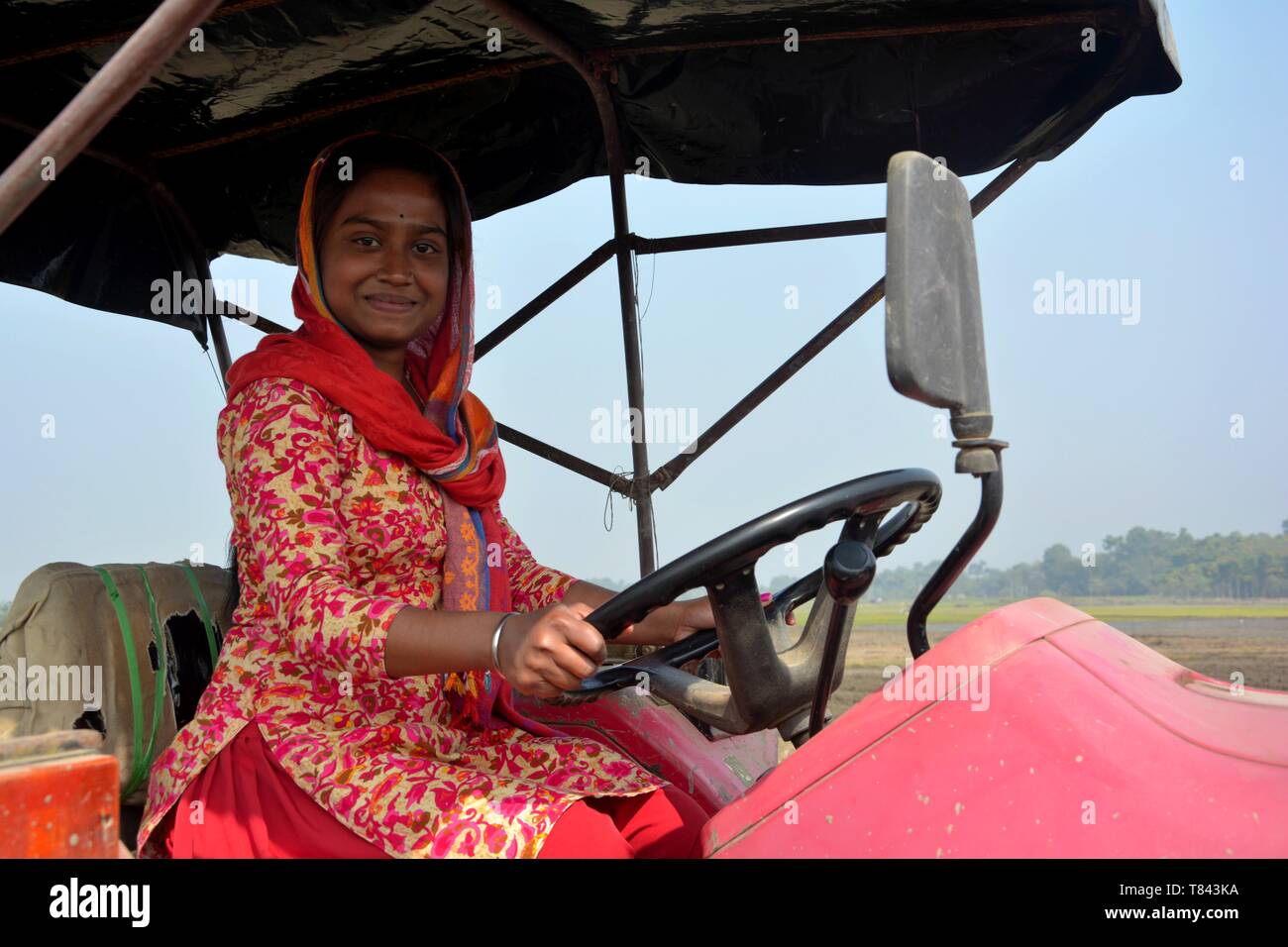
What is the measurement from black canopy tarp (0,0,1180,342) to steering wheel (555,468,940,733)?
114cm

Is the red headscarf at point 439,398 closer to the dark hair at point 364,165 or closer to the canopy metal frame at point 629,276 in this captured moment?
the dark hair at point 364,165

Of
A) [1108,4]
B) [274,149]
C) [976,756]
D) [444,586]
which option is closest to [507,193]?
[274,149]

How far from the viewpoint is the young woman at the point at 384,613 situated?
58.7 inches

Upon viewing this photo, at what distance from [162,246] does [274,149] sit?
454 mm

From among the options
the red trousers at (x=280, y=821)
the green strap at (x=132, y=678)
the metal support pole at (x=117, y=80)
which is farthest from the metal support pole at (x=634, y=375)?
the metal support pole at (x=117, y=80)

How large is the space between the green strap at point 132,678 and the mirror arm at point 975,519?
1345 mm

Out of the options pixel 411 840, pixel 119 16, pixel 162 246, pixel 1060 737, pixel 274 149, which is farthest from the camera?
pixel 162 246

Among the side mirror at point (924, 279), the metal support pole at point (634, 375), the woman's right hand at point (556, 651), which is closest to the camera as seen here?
the side mirror at point (924, 279)

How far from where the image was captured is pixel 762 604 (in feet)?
4.64

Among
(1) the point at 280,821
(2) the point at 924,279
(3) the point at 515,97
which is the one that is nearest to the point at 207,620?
(1) the point at 280,821

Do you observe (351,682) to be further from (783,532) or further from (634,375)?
(634,375)

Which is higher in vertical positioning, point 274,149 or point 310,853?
point 274,149
